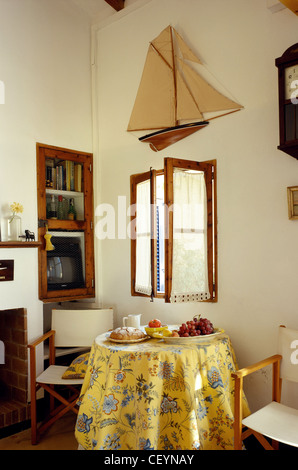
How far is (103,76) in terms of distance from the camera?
437 centimetres

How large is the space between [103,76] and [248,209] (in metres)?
2.28

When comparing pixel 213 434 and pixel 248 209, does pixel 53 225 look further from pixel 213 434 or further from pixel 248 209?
pixel 213 434

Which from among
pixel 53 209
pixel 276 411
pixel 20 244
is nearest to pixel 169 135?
pixel 53 209

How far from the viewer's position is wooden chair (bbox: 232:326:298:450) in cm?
228

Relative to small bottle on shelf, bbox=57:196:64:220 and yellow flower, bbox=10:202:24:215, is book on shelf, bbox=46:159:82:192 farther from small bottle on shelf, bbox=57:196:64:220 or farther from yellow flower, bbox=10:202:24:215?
yellow flower, bbox=10:202:24:215

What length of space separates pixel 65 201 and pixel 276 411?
273 cm

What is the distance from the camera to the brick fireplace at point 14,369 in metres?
3.51

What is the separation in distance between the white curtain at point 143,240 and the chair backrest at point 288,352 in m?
1.29

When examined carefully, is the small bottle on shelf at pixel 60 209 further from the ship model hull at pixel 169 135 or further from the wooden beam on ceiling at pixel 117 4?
the wooden beam on ceiling at pixel 117 4

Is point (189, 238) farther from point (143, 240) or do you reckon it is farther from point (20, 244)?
point (20, 244)

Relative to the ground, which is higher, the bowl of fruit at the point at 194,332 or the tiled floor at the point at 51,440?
the bowl of fruit at the point at 194,332

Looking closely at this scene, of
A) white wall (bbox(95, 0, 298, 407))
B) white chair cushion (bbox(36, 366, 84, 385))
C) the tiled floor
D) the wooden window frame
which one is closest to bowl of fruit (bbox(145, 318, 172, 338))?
the wooden window frame

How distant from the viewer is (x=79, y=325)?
375cm

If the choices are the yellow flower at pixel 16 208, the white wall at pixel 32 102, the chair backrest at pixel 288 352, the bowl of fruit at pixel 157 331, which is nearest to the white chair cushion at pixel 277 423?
the chair backrest at pixel 288 352
